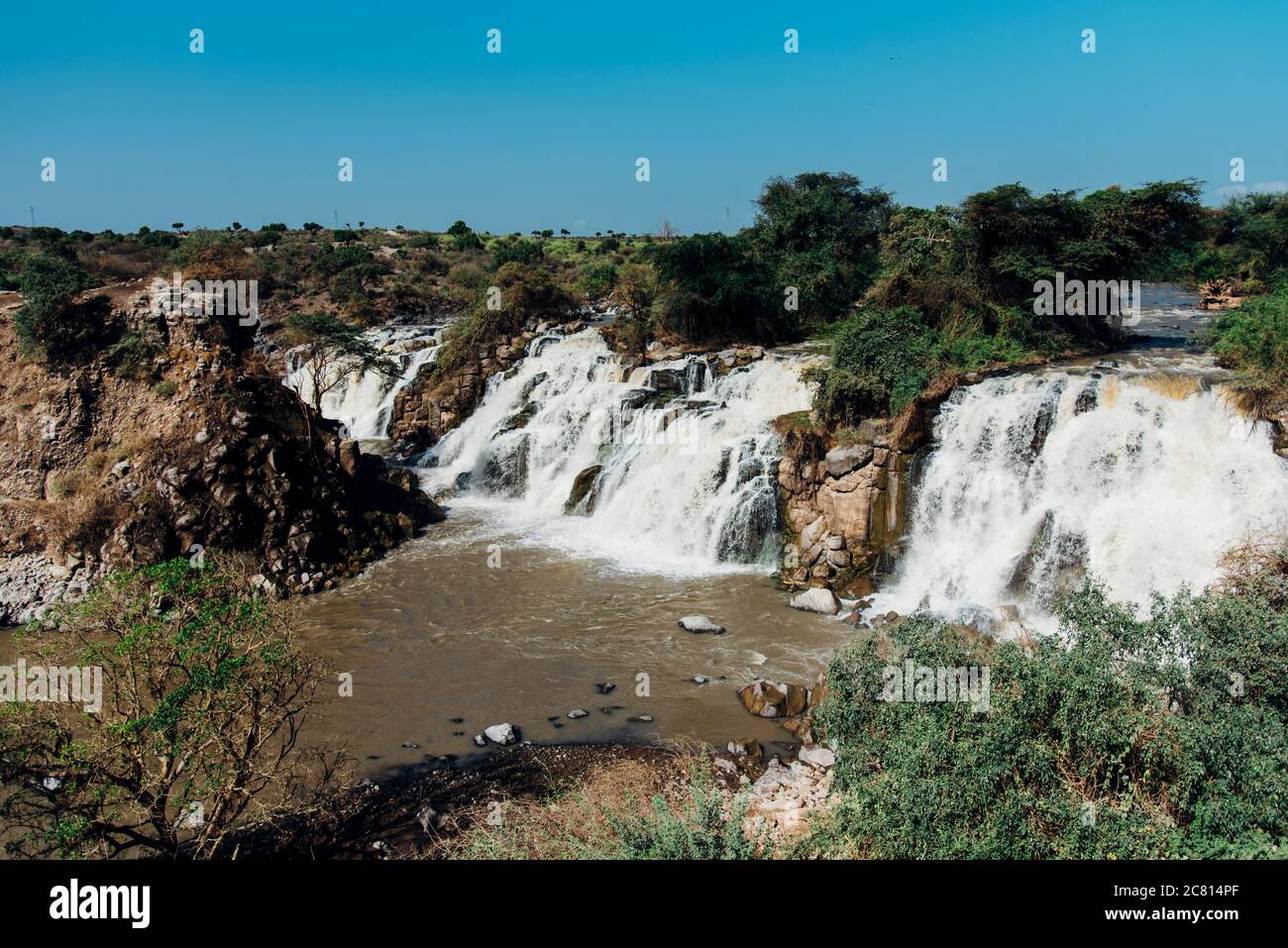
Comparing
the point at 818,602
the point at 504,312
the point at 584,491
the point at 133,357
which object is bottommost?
the point at 818,602

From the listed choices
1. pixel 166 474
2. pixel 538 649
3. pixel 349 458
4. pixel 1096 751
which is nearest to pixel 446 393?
pixel 349 458

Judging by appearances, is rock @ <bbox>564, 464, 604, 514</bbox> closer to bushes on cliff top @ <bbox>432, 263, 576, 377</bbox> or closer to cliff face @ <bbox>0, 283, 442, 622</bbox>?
cliff face @ <bbox>0, 283, 442, 622</bbox>

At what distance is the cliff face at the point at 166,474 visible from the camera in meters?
16.7

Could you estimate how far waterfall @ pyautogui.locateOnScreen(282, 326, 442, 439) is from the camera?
28.9 m

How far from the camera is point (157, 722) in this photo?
23.8 ft

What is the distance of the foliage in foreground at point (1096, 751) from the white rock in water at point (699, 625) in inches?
221

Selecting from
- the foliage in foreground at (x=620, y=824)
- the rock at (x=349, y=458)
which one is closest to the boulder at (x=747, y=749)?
the foliage in foreground at (x=620, y=824)

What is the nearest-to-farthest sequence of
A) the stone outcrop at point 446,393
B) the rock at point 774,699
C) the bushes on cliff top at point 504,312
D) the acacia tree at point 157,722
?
the acacia tree at point 157,722 < the rock at point 774,699 < the stone outcrop at point 446,393 < the bushes on cliff top at point 504,312

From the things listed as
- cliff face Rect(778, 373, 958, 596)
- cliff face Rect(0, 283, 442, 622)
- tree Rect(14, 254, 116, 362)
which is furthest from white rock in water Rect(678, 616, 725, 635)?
tree Rect(14, 254, 116, 362)

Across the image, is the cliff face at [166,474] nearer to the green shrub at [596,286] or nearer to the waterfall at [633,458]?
the waterfall at [633,458]

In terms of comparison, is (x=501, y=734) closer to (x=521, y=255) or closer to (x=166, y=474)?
(x=166, y=474)

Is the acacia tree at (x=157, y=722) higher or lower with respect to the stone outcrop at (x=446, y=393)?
lower

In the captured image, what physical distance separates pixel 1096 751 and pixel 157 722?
9.09 metres

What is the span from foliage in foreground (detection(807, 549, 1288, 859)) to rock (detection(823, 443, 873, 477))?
8567 millimetres
